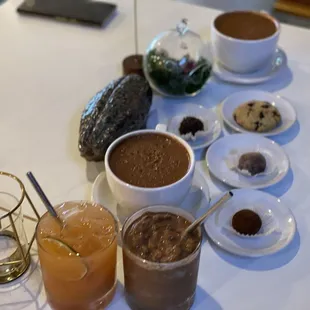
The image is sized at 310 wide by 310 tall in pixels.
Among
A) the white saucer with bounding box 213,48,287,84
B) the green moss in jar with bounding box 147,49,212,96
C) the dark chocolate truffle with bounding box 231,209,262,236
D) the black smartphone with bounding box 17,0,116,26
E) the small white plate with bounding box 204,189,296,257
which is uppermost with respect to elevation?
the green moss in jar with bounding box 147,49,212,96

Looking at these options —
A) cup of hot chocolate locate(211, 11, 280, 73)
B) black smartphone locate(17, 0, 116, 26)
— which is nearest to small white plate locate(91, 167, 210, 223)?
cup of hot chocolate locate(211, 11, 280, 73)

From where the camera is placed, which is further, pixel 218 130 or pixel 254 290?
pixel 218 130

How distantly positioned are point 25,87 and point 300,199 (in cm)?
60

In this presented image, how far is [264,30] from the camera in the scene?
1.19m

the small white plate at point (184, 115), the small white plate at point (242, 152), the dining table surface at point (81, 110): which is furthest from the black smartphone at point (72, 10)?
the small white plate at point (242, 152)

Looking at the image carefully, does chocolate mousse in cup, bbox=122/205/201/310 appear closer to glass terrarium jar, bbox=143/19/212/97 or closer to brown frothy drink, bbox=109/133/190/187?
brown frothy drink, bbox=109/133/190/187

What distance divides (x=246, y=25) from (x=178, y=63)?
0.22m

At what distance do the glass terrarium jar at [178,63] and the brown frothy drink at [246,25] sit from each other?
99 millimetres

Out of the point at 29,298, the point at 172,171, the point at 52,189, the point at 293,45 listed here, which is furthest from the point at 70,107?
the point at 293,45

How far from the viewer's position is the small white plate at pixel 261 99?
103 centimetres

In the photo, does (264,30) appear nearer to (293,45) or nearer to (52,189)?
(293,45)

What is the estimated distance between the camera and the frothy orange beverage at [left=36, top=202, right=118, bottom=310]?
67cm

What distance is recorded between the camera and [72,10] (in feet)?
4.46

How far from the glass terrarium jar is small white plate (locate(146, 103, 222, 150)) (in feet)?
0.13
